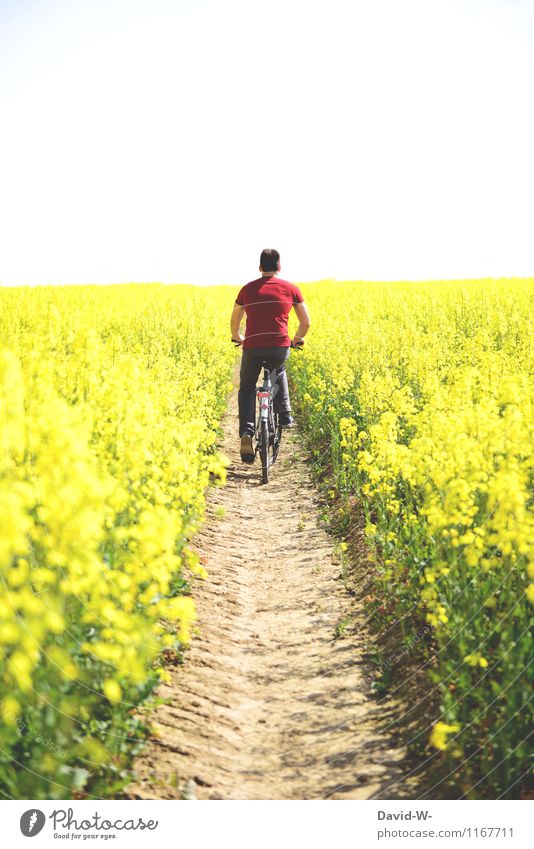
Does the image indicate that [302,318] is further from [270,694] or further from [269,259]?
[270,694]

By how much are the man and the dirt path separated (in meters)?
2.42

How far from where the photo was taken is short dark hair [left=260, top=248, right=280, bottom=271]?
873 cm

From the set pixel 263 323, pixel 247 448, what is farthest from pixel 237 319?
pixel 247 448

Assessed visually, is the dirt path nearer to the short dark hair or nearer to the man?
the man

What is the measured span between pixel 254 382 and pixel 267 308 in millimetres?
1048

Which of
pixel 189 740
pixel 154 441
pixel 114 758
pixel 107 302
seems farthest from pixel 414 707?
pixel 107 302

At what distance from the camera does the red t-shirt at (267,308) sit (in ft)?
29.0

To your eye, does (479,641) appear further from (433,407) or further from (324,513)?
(324,513)

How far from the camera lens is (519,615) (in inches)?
164

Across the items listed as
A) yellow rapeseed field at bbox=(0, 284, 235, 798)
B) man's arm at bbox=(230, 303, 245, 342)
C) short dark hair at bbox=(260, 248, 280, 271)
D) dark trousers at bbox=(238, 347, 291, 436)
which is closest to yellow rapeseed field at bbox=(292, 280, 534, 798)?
dark trousers at bbox=(238, 347, 291, 436)

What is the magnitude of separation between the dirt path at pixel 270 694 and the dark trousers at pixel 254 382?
2.28 meters

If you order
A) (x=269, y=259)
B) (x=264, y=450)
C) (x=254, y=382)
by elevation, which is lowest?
(x=264, y=450)

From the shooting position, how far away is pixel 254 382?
9.45m

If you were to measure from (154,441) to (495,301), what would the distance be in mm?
16288
